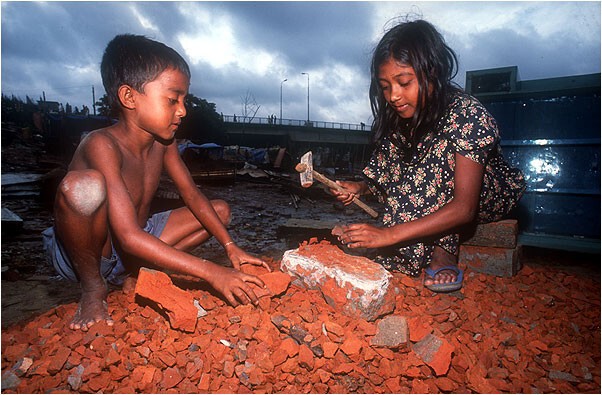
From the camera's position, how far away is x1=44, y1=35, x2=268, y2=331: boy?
5.62ft

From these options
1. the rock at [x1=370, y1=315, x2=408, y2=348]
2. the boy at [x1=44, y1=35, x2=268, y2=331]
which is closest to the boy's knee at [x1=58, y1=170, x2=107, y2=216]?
the boy at [x1=44, y1=35, x2=268, y2=331]

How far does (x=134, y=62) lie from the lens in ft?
6.66

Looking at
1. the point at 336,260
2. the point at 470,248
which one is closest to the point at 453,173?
the point at 470,248

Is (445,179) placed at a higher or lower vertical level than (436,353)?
higher

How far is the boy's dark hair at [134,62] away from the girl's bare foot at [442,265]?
212cm

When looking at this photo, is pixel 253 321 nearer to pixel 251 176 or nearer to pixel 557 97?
pixel 557 97

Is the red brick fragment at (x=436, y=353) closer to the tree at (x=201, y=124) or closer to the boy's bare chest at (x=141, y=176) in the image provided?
the boy's bare chest at (x=141, y=176)

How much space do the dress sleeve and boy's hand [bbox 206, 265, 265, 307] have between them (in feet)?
5.01

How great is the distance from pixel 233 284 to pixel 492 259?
6.88 feet

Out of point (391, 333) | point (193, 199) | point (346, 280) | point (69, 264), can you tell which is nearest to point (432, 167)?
point (346, 280)

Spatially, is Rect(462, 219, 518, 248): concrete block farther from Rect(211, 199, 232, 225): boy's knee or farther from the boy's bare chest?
the boy's bare chest

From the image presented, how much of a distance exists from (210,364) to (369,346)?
0.72 m

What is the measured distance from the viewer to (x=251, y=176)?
14.6 m

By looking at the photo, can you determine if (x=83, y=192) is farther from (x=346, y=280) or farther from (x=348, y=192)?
(x=348, y=192)
